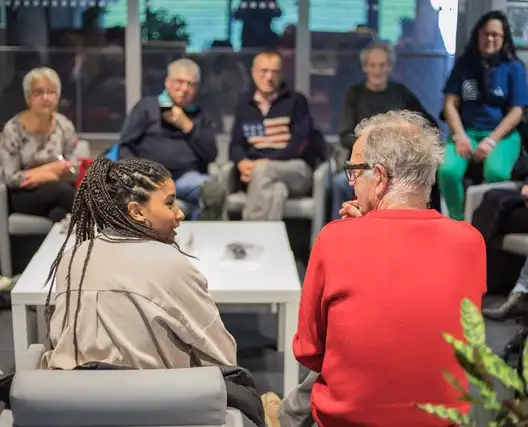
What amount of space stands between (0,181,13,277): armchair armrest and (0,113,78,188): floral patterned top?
3.0 inches

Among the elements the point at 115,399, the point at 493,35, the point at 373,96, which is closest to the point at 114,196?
the point at 115,399

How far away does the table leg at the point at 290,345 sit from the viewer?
11.3 ft

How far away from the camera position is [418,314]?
2.13m

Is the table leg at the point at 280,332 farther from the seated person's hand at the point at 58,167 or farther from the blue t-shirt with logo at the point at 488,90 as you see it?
the blue t-shirt with logo at the point at 488,90

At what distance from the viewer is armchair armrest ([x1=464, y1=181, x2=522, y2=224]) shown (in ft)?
16.0

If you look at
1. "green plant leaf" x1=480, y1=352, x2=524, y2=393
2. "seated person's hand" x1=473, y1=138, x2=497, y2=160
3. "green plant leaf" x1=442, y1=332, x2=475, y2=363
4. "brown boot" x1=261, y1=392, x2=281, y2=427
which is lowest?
"brown boot" x1=261, y1=392, x2=281, y2=427

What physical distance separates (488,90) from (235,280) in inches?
101

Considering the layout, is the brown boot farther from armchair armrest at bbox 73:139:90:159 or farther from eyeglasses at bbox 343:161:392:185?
armchair armrest at bbox 73:139:90:159

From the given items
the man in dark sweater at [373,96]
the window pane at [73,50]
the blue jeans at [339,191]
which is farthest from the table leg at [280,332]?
the window pane at [73,50]

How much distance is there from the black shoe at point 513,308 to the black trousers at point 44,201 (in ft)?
7.87

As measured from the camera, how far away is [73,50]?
22.6 feet

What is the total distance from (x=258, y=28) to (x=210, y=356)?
15.6ft

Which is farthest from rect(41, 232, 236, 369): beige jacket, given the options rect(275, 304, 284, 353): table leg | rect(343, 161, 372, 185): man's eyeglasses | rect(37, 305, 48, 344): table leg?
rect(275, 304, 284, 353): table leg

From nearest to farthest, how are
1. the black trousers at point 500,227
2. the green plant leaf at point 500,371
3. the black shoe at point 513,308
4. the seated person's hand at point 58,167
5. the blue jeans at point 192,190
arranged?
the green plant leaf at point 500,371, the black shoe at point 513,308, the black trousers at point 500,227, the seated person's hand at point 58,167, the blue jeans at point 192,190
